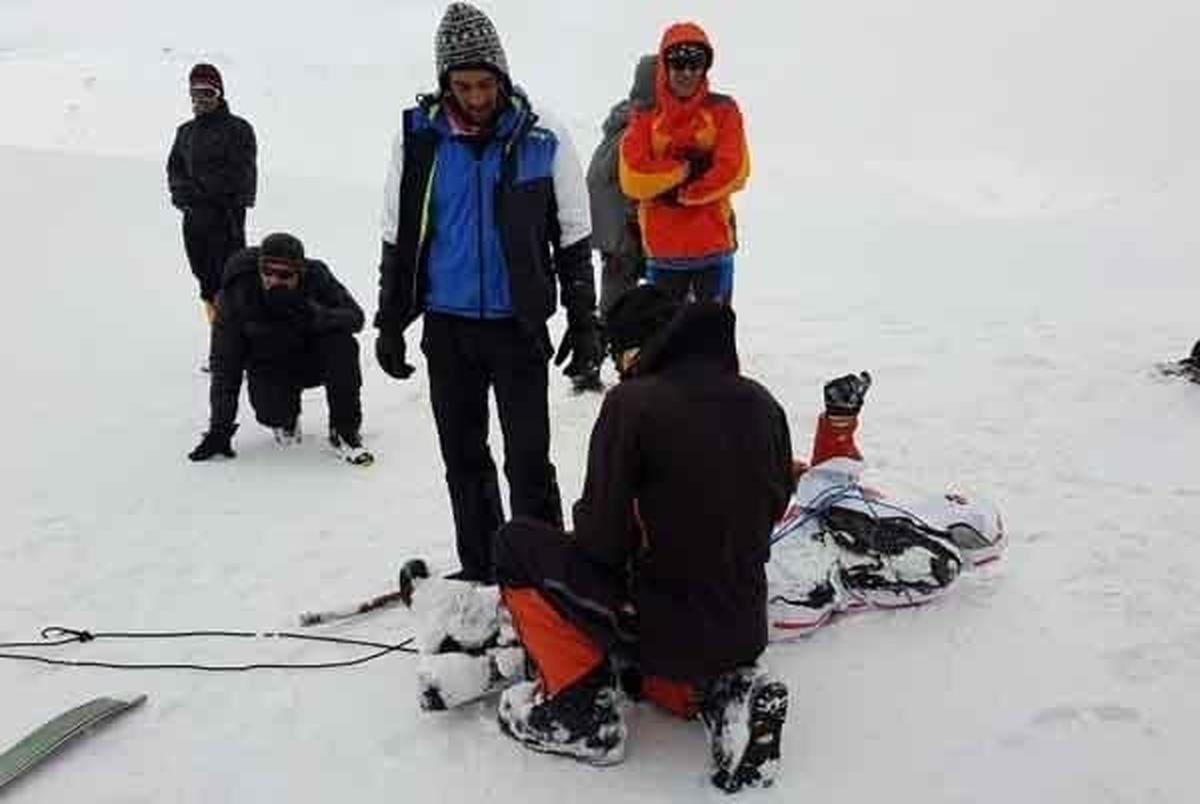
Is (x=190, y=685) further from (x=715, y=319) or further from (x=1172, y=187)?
(x=1172, y=187)

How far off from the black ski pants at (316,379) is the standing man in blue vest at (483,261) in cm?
184

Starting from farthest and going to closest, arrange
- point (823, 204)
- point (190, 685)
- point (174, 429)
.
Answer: point (823, 204) < point (174, 429) < point (190, 685)

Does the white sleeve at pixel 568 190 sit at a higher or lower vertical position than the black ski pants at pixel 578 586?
higher

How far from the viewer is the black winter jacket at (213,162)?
6168 mm

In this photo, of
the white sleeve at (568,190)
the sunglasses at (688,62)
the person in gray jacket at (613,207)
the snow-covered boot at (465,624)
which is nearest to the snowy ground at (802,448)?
the snow-covered boot at (465,624)

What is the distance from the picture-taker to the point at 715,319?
2584 millimetres

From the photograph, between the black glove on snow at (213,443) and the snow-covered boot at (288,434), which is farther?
the snow-covered boot at (288,434)

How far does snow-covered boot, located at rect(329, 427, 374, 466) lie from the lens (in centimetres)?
518

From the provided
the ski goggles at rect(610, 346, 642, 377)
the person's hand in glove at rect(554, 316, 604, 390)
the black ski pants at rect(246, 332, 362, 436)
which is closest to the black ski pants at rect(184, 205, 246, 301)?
the black ski pants at rect(246, 332, 362, 436)

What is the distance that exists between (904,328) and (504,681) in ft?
15.5

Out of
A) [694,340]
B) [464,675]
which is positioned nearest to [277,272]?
[464,675]

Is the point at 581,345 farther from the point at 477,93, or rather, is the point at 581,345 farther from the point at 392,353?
the point at 477,93

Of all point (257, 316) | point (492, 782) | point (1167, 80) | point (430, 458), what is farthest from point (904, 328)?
point (1167, 80)

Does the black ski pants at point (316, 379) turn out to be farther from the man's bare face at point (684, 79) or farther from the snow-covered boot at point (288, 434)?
the man's bare face at point (684, 79)
